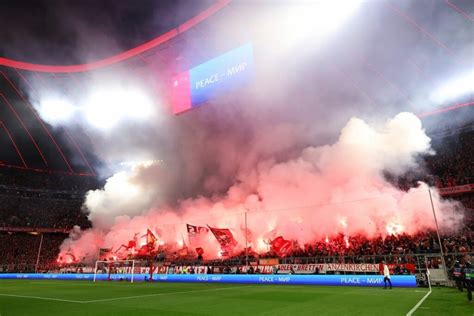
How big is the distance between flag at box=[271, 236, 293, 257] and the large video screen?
21.0 m

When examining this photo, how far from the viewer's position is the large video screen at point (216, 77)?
2452 cm

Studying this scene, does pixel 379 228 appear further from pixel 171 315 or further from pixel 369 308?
pixel 171 315

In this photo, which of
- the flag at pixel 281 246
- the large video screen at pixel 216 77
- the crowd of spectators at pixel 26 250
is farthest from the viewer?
the crowd of spectators at pixel 26 250

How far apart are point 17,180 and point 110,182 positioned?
18847 mm

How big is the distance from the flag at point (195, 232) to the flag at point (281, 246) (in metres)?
11.5

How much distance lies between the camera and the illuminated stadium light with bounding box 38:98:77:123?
131 feet

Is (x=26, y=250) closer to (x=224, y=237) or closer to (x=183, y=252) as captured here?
(x=183, y=252)

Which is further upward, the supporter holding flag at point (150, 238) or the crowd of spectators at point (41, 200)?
the crowd of spectators at point (41, 200)

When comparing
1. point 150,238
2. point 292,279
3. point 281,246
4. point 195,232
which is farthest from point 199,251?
point 292,279

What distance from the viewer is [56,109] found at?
134 ft

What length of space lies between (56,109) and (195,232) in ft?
81.8

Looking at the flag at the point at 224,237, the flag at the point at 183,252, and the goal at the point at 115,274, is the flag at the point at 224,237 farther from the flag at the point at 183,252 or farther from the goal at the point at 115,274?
the goal at the point at 115,274

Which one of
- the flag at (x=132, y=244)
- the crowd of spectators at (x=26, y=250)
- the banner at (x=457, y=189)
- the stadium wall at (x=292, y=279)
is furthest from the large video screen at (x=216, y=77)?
the crowd of spectators at (x=26, y=250)

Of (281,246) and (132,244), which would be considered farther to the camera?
(132,244)
